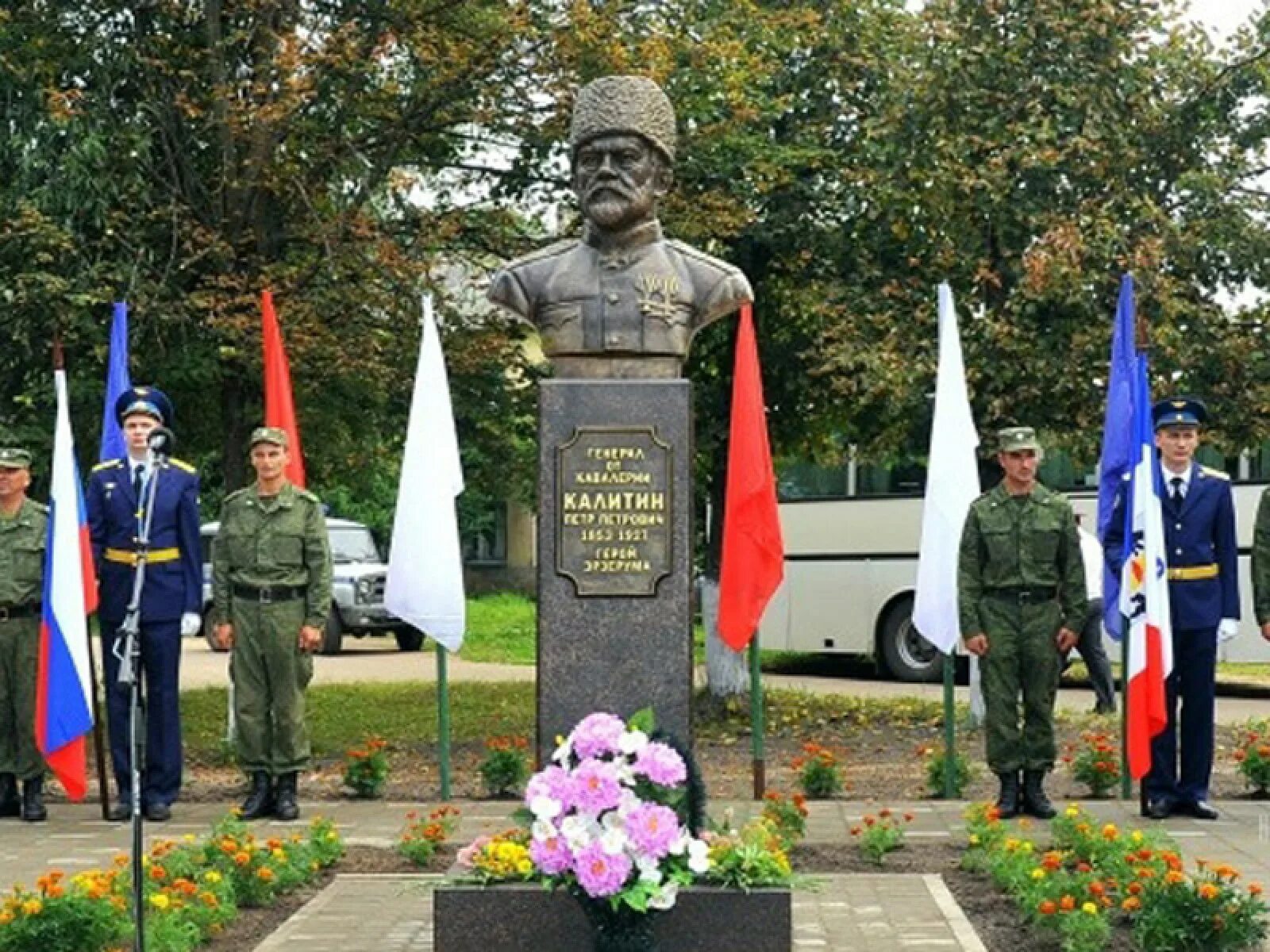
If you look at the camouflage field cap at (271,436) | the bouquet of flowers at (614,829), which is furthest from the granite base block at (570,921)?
the camouflage field cap at (271,436)

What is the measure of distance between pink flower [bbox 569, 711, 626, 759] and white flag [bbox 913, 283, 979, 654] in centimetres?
528

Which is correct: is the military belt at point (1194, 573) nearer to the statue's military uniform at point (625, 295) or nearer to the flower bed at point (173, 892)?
the statue's military uniform at point (625, 295)

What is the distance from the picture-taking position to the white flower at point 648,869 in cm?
678

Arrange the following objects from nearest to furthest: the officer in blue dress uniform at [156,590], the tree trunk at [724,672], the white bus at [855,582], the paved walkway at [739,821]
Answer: the paved walkway at [739,821], the officer in blue dress uniform at [156,590], the tree trunk at [724,672], the white bus at [855,582]

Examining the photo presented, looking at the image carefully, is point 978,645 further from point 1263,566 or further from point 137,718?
point 137,718

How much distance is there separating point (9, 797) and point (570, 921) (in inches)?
216

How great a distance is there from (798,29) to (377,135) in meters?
3.25

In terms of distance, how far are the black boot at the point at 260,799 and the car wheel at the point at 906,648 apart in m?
12.9

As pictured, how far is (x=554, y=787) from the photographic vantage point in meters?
6.78

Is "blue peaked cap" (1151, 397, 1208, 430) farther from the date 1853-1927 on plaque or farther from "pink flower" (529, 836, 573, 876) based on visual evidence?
"pink flower" (529, 836, 573, 876)

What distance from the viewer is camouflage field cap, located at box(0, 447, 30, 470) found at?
11820mm

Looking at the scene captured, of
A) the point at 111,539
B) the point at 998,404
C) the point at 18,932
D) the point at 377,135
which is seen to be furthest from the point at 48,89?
the point at 18,932

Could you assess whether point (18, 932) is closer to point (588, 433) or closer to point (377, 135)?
point (588, 433)

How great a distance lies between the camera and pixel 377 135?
14.9 metres
